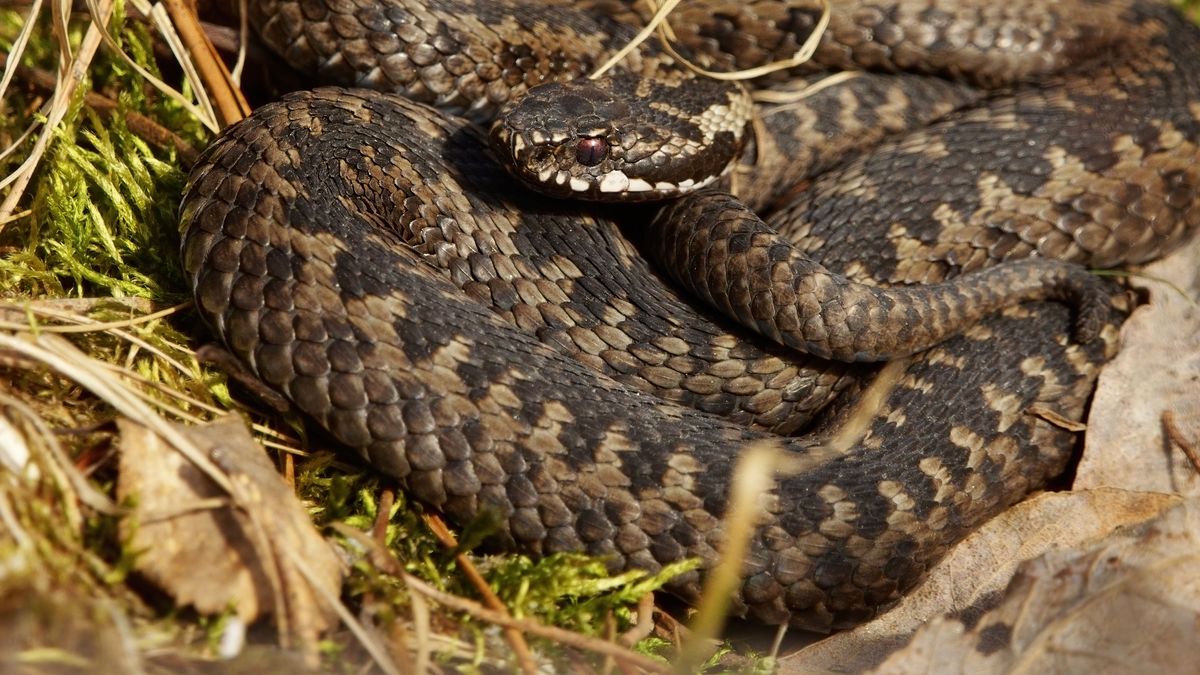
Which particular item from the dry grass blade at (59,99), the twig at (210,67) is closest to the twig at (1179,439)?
the twig at (210,67)

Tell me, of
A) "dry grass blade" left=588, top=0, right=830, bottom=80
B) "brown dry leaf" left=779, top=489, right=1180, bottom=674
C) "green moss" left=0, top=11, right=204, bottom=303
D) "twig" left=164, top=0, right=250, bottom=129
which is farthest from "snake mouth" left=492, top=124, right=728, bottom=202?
"brown dry leaf" left=779, top=489, right=1180, bottom=674

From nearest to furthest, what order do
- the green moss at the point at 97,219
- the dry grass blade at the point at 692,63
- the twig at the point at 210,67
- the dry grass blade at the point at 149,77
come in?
1. the green moss at the point at 97,219
2. the dry grass blade at the point at 149,77
3. the twig at the point at 210,67
4. the dry grass blade at the point at 692,63

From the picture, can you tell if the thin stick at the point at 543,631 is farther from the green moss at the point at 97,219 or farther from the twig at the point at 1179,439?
the twig at the point at 1179,439

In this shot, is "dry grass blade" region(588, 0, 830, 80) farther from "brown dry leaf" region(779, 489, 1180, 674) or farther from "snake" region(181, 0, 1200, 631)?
"brown dry leaf" region(779, 489, 1180, 674)

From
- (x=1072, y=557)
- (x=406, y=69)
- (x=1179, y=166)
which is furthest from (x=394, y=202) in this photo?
(x=1179, y=166)

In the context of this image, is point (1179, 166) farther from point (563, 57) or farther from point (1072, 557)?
point (563, 57)

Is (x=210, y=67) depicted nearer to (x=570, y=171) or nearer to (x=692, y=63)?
(x=570, y=171)
